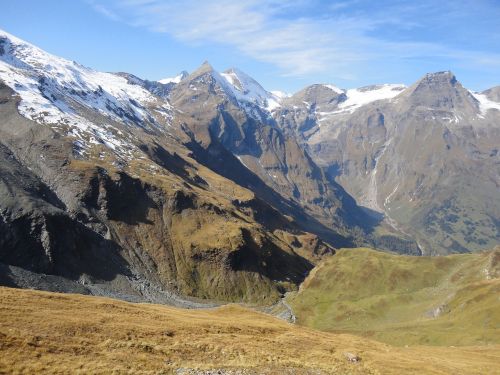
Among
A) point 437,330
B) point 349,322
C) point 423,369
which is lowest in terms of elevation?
point 349,322

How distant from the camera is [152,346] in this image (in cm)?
5475

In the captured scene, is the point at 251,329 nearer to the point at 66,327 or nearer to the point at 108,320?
the point at 108,320

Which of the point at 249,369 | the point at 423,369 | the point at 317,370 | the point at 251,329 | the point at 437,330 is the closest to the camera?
the point at 249,369

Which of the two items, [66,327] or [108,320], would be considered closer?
[66,327]

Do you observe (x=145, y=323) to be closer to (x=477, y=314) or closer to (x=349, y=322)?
(x=477, y=314)

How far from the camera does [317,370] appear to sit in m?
57.8

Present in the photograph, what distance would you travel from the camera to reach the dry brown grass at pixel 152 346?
46.8 metres

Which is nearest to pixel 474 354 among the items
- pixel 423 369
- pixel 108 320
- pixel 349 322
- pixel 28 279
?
pixel 423 369

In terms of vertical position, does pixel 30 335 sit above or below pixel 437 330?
above

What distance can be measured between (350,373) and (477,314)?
10809 cm

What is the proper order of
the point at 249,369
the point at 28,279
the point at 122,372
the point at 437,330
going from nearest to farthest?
the point at 122,372 < the point at 249,369 < the point at 437,330 < the point at 28,279

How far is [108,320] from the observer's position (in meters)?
62.8

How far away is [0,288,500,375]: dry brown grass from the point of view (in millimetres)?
46750

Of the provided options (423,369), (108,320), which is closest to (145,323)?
(108,320)
